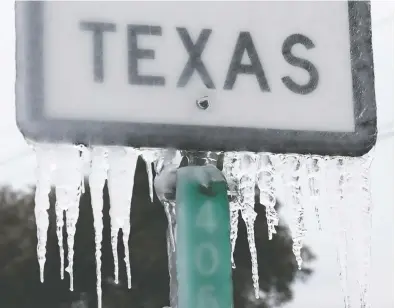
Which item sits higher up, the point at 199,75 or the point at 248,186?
the point at 199,75

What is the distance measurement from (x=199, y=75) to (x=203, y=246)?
23 cm

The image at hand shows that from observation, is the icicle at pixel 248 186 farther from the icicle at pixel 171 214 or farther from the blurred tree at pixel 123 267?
the blurred tree at pixel 123 267

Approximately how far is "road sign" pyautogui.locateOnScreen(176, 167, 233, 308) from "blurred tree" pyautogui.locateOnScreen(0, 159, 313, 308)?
23.1 feet

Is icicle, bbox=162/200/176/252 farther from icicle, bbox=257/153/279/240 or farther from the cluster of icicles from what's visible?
icicle, bbox=257/153/279/240

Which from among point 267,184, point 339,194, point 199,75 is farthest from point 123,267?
point 199,75

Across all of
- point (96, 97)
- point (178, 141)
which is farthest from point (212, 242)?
point (96, 97)

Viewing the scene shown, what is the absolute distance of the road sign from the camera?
→ 112 cm

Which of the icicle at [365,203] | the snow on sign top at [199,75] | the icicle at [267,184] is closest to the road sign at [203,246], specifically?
the snow on sign top at [199,75]

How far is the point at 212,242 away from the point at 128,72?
25 centimetres

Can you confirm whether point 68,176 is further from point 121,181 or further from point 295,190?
point 295,190

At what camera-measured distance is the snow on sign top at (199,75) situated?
1.11 metres

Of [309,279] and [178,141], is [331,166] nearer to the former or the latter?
[178,141]

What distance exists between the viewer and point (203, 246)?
1.14 metres

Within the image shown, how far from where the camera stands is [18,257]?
9094 millimetres
